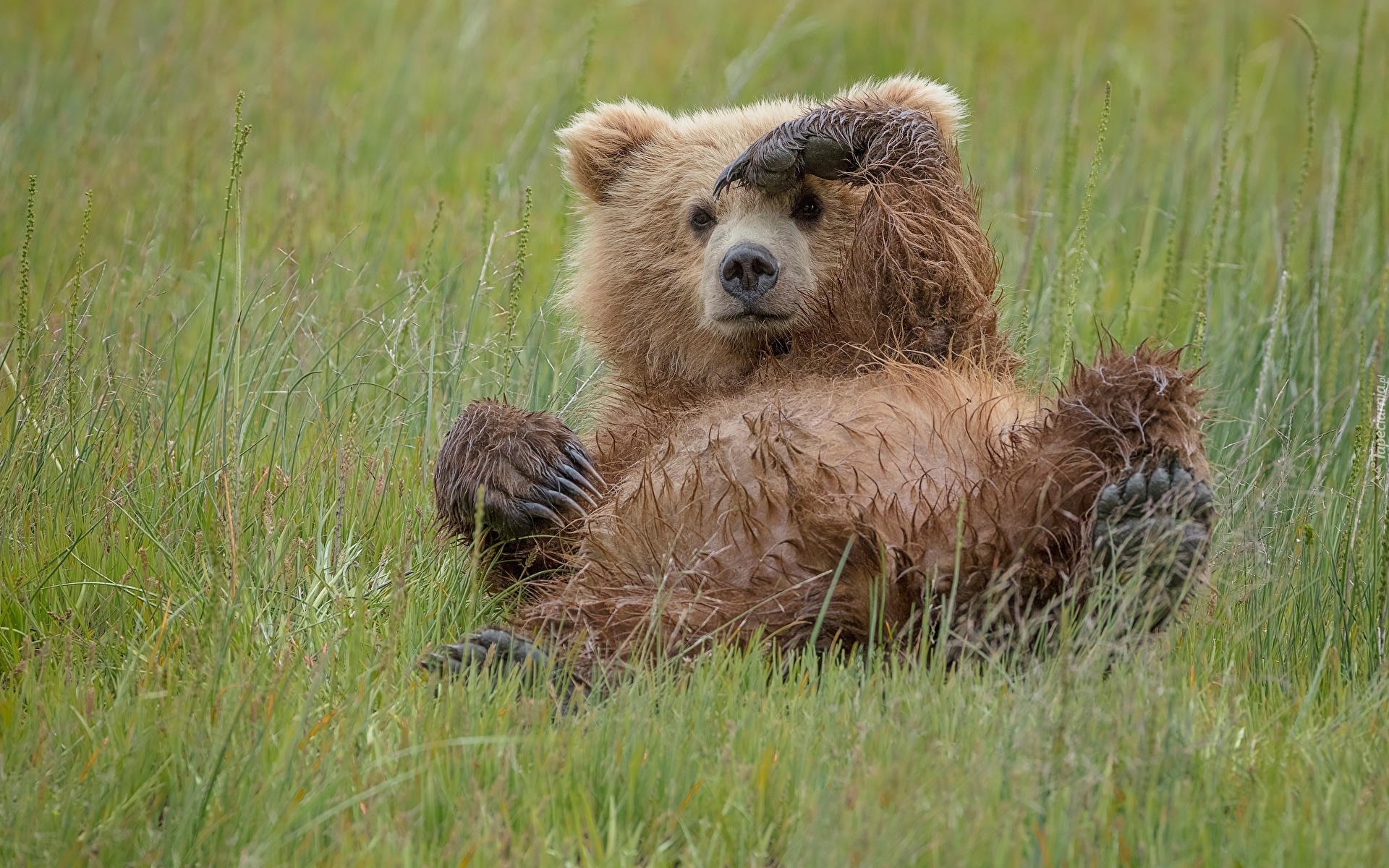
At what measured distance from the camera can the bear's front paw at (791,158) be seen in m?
4.02

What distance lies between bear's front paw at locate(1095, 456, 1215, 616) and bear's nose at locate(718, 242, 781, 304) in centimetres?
137

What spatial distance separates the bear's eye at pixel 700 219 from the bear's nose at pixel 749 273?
0.54 m

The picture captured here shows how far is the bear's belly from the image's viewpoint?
10.3 feet

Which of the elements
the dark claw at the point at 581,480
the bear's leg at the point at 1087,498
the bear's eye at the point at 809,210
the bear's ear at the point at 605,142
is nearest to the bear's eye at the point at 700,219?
the bear's eye at the point at 809,210

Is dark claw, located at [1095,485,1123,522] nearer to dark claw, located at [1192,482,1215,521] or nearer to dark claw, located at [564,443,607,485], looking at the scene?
dark claw, located at [1192,482,1215,521]

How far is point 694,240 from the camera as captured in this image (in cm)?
454

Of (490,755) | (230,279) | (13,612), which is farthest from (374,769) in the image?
(230,279)

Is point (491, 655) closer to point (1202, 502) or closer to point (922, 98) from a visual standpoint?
point (1202, 502)

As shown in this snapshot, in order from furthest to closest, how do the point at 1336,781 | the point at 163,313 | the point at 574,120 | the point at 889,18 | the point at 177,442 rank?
the point at 889,18
the point at 163,313
the point at 574,120
the point at 177,442
the point at 1336,781

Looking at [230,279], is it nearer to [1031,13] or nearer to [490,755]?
[490,755]

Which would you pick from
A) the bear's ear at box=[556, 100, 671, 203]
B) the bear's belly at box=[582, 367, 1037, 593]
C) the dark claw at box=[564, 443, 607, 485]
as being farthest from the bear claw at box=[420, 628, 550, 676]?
the bear's ear at box=[556, 100, 671, 203]

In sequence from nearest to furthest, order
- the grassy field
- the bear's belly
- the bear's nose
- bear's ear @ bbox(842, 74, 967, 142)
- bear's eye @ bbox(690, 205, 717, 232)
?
1. the grassy field
2. the bear's belly
3. the bear's nose
4. bear's ear @ bbox(842, 74, 967, 142)
5. bear's eye @ bbox(690, 205, 717, 232)

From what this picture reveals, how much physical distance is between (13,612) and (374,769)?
1.39 meters

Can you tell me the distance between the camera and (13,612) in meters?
3.42
